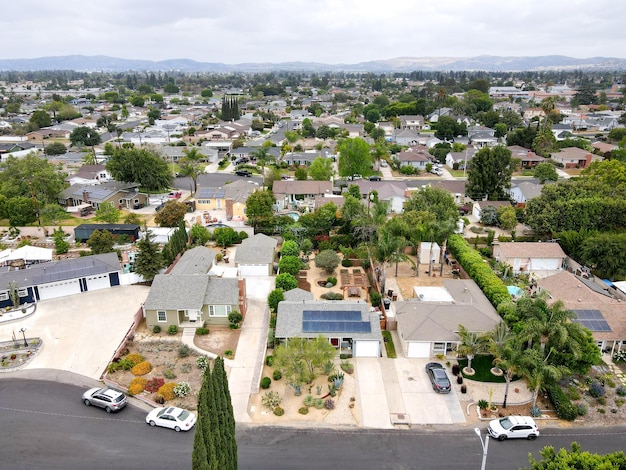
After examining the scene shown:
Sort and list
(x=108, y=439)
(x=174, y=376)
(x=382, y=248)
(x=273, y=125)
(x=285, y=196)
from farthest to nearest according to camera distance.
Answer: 1. (x=273, y=125)
2. (x=285, y=196)
3. (x=382, y=248)
4. (x=174, y=376)
5. (x=108, y=439)

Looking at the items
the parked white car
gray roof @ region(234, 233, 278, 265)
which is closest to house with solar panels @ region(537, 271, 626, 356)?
the parked white car

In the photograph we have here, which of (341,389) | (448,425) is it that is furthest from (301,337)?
(448,425)

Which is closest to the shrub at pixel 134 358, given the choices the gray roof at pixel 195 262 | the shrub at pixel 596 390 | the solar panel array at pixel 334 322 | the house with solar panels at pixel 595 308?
the gray roof at pixel 195 262

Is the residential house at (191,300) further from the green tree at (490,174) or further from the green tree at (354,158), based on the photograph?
the green tree at (354,158)

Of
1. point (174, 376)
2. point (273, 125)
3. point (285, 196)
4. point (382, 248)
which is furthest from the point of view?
point (273, 125)

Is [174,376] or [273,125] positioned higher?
[273,125]

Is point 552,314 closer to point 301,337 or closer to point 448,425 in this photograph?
point 448,425
